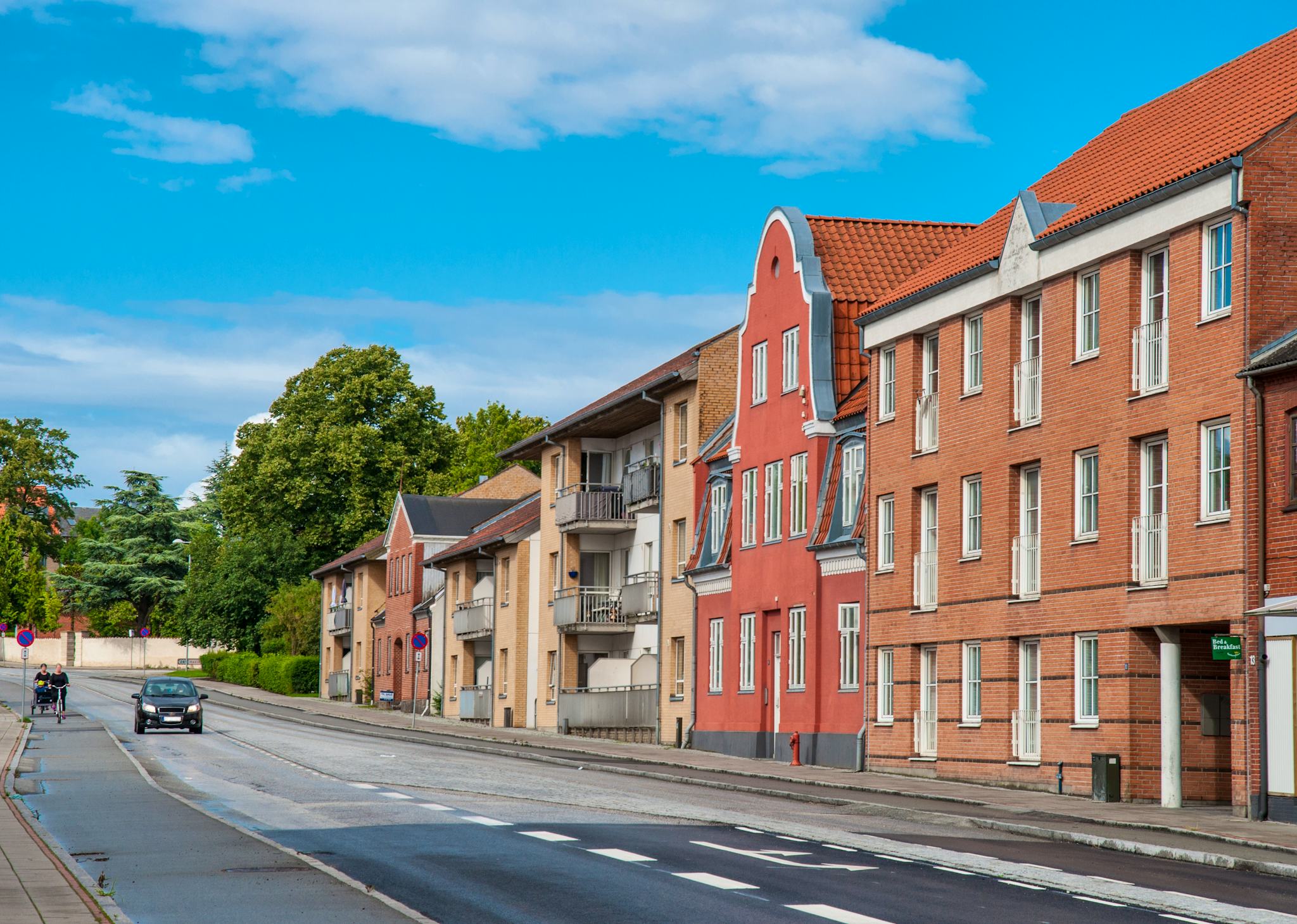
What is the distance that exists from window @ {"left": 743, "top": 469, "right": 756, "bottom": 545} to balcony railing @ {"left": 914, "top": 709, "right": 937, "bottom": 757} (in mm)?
8786

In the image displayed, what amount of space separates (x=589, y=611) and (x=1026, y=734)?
24077mm

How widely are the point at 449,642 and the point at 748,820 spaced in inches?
1833

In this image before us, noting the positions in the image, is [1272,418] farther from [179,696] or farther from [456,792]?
[179,696]

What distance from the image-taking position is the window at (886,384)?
1345 inches

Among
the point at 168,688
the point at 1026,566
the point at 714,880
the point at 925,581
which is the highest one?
the point at 1026,566

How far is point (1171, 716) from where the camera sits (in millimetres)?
25016

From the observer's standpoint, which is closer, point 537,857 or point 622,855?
point 537,857

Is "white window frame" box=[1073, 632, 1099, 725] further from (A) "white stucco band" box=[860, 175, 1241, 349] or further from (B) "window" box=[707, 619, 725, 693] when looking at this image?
(B) "window" box=[707, 619, 725, 693]

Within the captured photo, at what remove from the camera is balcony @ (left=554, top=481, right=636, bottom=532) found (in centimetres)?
5109

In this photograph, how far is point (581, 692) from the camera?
166 feet

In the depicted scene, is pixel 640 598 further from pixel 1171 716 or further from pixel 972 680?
pixel 1171 716

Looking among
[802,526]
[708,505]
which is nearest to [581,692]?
[708,505]

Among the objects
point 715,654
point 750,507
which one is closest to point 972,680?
point 750,507

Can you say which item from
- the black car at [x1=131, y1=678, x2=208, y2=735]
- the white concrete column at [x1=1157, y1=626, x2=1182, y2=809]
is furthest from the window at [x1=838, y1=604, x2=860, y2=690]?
the black car at [x1=131, y1=678, x2=208, y2=735]
